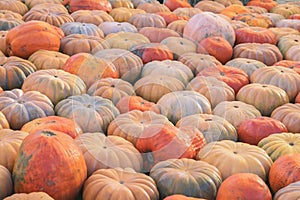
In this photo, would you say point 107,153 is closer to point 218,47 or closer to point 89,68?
point 89,68

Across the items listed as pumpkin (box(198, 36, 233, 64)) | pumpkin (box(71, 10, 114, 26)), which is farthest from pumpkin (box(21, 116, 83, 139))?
pumpkin (box(71, 10, 114, 26))

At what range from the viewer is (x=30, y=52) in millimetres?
4742

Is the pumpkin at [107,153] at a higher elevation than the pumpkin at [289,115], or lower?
higher

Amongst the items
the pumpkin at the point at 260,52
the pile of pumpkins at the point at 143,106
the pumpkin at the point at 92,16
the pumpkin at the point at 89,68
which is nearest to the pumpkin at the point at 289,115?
the pile of pumpkins at the point at 143,106

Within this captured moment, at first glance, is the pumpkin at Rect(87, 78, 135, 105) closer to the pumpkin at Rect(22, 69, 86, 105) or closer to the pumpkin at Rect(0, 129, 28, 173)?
the pumpkin at Rect(22, 69, 86, 105)

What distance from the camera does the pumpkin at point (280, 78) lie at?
451 cm

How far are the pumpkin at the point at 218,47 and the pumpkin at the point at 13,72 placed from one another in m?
1.73

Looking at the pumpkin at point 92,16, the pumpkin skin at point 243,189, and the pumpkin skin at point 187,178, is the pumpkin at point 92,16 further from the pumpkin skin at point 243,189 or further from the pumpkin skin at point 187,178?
the pumpkin skin at point 243,189

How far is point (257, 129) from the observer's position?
374 centimetres

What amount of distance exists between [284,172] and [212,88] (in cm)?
134

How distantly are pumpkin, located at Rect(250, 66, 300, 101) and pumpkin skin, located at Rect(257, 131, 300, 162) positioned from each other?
3.16 feet

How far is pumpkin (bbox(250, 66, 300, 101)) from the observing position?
14.8 feet

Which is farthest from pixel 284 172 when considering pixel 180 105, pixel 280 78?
pixel 280 78

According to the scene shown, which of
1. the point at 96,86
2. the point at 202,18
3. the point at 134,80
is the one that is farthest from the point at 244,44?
the point at 96,86
